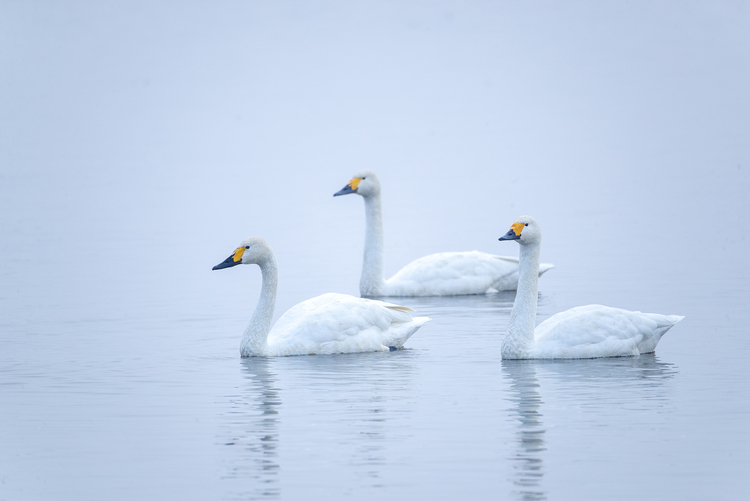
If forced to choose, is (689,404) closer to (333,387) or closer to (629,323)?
(629,323)

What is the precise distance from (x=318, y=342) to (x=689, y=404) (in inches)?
185

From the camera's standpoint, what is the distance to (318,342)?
51.7 ft

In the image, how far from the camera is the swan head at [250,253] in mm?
15961

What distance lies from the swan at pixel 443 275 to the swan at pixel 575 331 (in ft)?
17.9

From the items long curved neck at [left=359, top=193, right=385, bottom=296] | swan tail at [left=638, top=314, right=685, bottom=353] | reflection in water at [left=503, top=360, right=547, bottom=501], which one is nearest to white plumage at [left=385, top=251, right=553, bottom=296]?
long curved neck at [left=359, top=193, right=385, bottom=296]

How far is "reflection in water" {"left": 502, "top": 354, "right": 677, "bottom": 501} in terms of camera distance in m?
11.4

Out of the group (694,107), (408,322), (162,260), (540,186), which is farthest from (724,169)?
(694,107)

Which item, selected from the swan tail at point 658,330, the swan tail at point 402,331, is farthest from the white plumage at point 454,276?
the swan tail at point 658,330

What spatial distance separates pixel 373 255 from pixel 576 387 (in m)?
8.06

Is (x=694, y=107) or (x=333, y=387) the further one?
(x=694, y=107)

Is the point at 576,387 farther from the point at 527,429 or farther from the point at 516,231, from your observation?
the point at 516,231

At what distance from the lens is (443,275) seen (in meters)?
20.7

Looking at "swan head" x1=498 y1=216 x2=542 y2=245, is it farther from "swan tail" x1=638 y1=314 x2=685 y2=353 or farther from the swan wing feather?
the swan wing feather

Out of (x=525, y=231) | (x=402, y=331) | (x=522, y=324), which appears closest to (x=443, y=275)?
(x=402, y=331)
